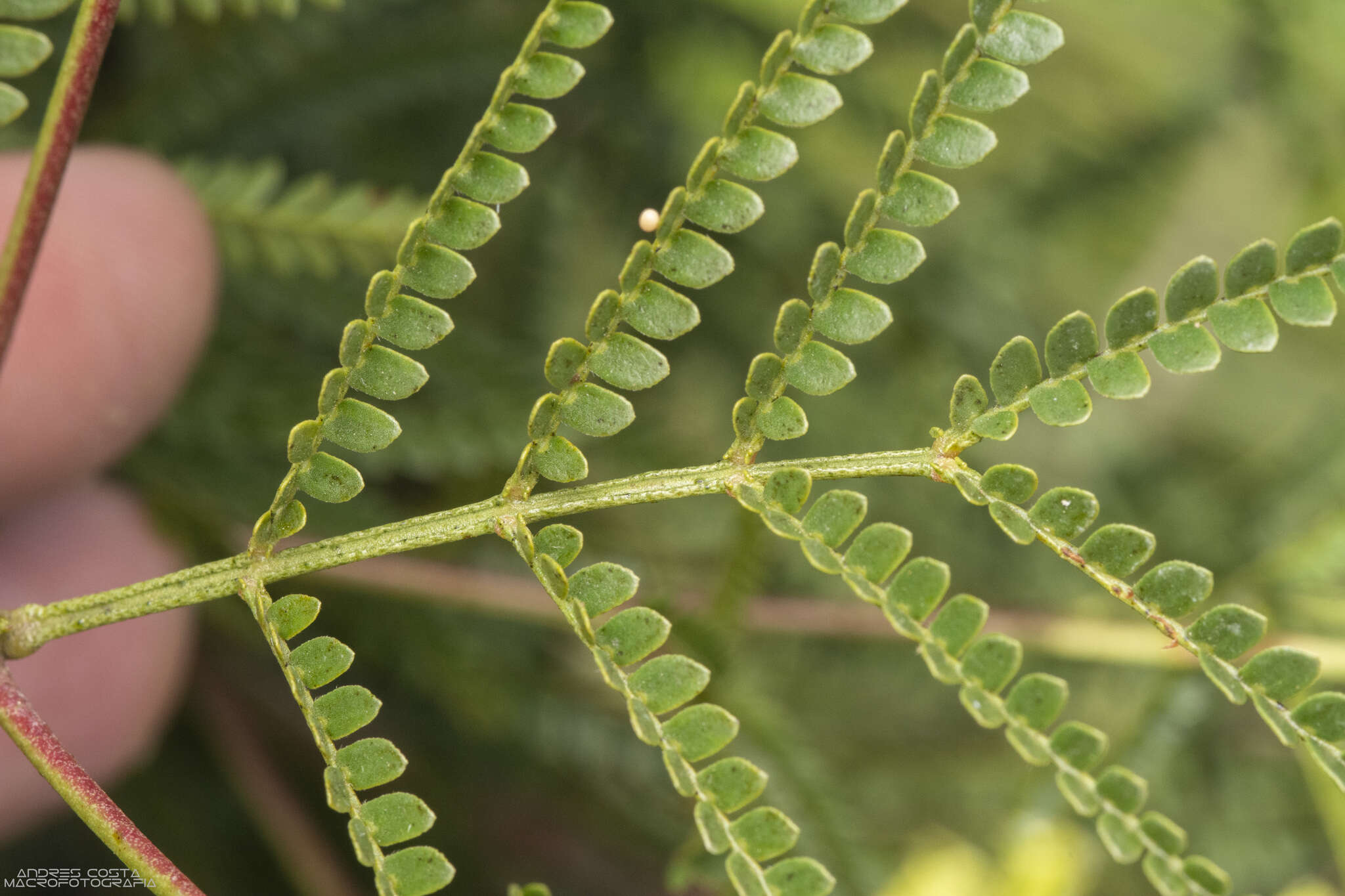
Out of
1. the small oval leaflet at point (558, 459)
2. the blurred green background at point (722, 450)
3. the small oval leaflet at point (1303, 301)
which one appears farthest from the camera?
the blurred green background at point (722, 450)

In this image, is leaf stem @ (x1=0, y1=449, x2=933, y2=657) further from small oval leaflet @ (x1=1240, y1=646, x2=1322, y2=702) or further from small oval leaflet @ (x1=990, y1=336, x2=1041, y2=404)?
small oval leaflet @ (x1=1240, y1=646, x2=1322, y2=702)

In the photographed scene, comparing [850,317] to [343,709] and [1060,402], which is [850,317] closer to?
[1060,402]

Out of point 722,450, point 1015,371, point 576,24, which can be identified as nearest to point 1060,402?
point 1015,371

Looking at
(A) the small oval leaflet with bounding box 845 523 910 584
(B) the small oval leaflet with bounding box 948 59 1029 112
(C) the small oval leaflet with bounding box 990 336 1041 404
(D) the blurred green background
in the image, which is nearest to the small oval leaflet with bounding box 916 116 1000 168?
(B) the small oval leaflet with bounding box 948 59 1029 112

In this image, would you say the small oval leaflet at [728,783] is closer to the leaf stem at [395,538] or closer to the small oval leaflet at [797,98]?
the leaf stem at [395,538]

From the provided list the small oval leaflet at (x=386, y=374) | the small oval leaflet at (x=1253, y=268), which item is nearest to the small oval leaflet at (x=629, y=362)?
the small oval leaflet at (x=386, y=374)

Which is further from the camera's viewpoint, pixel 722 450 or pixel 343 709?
pixel 722 450

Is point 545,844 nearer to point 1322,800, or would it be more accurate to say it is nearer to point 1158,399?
point 1322,800

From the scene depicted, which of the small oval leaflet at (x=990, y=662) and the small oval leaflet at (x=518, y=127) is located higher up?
the small oval leaflet at (x=518, y=127)
